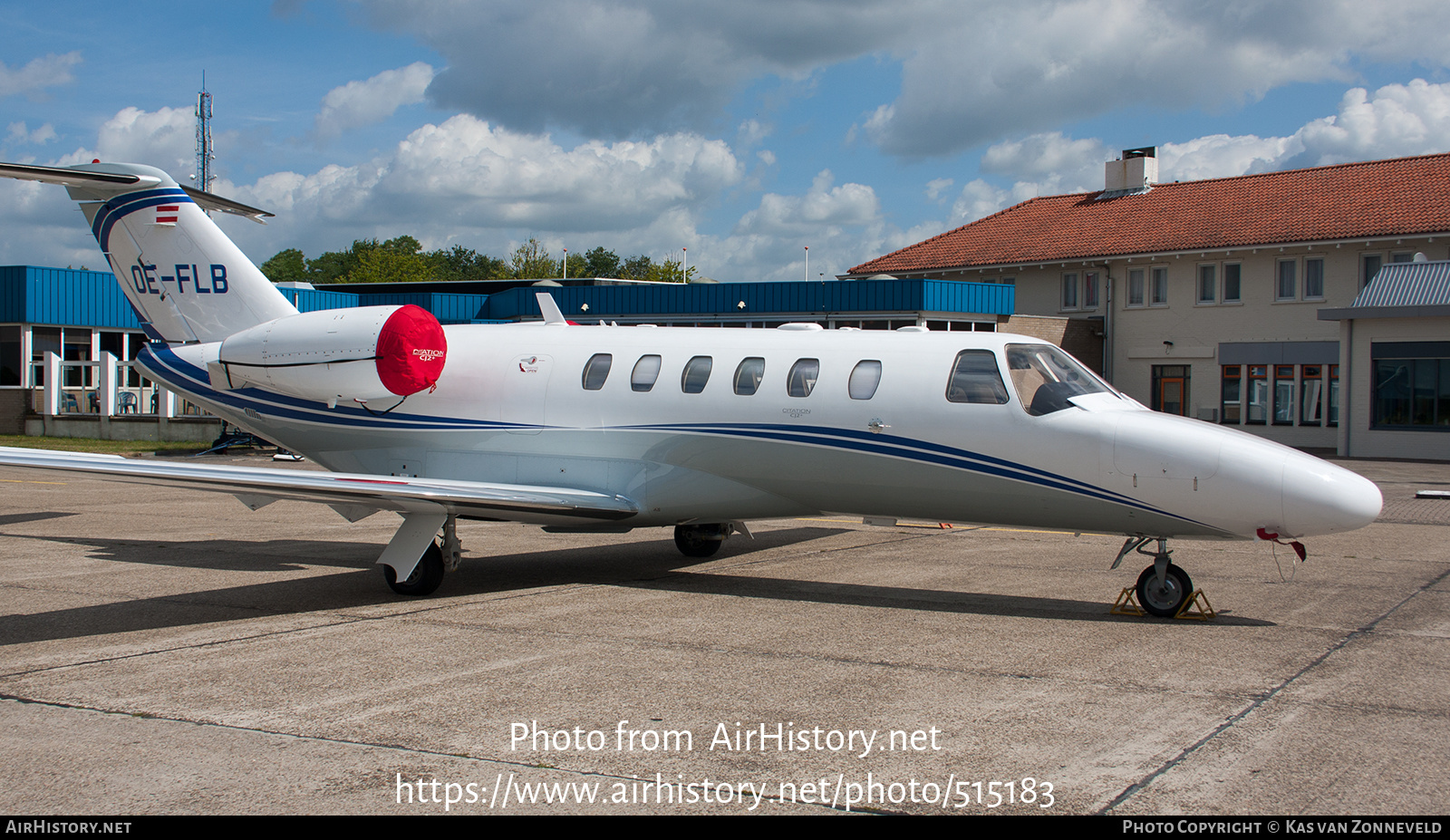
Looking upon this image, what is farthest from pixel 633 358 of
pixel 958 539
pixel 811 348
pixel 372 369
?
pixel 958 539

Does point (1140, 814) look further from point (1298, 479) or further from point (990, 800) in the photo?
point (1298, 479)

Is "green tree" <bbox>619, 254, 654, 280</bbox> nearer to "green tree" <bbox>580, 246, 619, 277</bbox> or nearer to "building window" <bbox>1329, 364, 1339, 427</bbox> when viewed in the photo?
"green tree" <bbox>580, 246, 619, 277</bbox>

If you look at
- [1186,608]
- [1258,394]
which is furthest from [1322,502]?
[1258,394]

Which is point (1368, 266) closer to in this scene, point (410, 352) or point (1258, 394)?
point (1258, 394)

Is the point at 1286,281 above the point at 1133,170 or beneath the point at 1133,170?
beneath

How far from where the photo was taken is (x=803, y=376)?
11141 mm

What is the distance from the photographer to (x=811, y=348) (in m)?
11.4

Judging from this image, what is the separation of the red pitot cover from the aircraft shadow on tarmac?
2.09 meters

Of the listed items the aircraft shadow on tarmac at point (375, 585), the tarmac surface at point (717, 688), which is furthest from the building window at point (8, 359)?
the tarmac surface at point (717, 688)

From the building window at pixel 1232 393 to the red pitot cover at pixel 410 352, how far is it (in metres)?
34.0

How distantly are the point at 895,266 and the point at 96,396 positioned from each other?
30.3 meters

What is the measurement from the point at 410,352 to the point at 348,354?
0.68m

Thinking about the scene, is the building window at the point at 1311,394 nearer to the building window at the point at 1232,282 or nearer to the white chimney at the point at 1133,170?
the building window at the point at 1232,282

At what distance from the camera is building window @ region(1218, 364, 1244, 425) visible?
4009 cm
